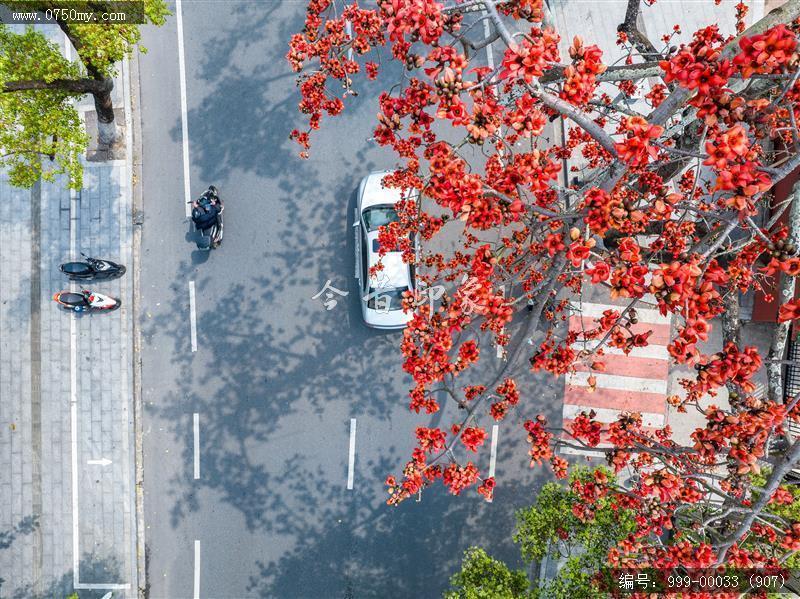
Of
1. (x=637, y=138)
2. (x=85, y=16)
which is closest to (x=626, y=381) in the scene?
(x=637, y=138)

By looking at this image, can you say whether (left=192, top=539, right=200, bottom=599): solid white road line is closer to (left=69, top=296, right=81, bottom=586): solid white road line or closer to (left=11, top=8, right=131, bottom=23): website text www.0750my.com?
(left=69, top=296, right=81, bottom=586): solid white road line

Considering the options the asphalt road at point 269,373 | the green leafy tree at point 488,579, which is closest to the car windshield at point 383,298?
the asphalt road at point 269,373

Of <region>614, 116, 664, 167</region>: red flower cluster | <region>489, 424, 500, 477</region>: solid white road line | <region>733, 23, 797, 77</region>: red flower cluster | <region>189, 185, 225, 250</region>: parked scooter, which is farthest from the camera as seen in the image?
<region>489, 424, 500, 477</region>: solid white road line

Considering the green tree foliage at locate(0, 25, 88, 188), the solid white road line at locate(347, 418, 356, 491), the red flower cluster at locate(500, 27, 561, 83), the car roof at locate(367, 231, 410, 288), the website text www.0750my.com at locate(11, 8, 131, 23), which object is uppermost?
the website text www.0750my.com at locate(11, 8, 131, 23)

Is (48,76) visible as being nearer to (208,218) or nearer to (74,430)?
(208,218)

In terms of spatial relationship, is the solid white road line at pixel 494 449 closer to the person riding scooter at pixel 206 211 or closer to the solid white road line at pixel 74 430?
the person riding scooter at pixel 206 211

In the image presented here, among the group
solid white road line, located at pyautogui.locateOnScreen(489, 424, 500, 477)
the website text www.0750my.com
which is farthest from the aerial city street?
the website text www.0750my.com

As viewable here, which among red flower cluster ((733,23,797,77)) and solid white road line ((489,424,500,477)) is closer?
red flower cluster ((733,23,797,77))

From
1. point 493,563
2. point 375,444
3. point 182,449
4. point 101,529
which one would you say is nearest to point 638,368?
point 493,563
